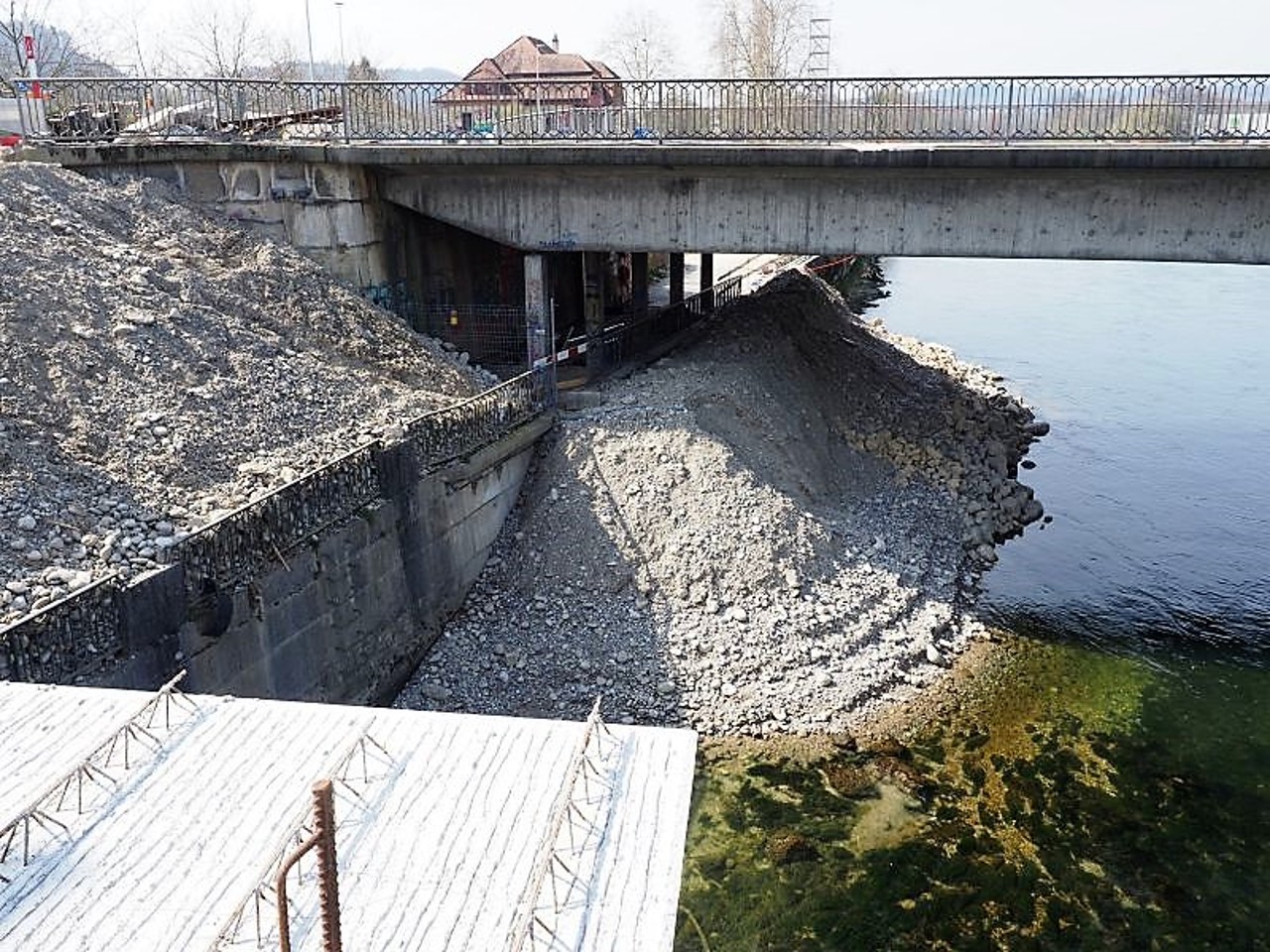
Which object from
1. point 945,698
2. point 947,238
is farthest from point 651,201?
point 945,698

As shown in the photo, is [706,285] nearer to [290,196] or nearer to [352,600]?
[290,196]

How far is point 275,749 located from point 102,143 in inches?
750

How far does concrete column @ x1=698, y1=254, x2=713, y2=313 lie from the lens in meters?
32.9

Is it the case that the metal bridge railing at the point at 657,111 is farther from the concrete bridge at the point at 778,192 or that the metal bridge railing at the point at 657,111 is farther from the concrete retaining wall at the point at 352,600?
A: the concrete retaining wall at the point at 352,600

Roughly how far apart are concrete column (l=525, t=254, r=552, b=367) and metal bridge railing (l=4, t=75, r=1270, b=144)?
269 cm

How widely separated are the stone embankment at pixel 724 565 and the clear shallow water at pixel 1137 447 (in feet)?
6.24

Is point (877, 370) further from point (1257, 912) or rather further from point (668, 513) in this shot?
point (1257, 912)

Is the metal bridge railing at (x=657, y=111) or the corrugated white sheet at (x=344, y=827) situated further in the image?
the metal bridge railing at (x=657, y=111)

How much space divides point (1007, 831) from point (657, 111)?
587 inches

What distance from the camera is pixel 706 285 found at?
119 feet

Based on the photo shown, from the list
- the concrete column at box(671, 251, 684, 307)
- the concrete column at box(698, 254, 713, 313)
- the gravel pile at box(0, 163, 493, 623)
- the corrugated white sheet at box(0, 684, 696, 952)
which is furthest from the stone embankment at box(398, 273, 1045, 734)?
the corrugated white sheet at box(0, 684, 696, 952)

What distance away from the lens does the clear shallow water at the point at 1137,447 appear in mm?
21203

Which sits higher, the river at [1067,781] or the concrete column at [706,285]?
the concrete column at [706,285]

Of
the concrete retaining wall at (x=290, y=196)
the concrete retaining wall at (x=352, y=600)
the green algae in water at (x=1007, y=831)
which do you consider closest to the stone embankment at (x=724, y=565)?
the concrete retaining wall at (x=352, y=600)
